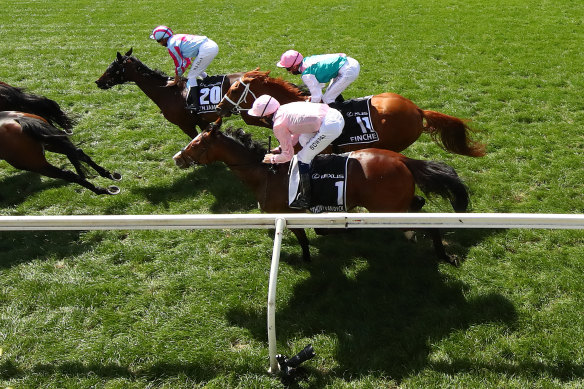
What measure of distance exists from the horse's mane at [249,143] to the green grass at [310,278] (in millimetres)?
944

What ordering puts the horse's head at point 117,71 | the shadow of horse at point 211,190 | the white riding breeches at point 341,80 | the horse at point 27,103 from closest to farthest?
the white riding breeches at point 341,80
the shadow of horse at point 211,190
the horse at point 27,103
the horse's head at point 117,71

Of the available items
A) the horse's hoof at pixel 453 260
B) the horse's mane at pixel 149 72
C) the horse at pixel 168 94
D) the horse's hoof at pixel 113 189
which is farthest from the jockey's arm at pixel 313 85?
the horse's hoof at pixel 113 189

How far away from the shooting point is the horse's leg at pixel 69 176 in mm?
5773

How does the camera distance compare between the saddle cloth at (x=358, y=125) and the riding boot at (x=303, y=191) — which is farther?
the saddle cloth at (x=358, y=125)

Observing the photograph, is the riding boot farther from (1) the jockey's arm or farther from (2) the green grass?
(1) the jockey's arm

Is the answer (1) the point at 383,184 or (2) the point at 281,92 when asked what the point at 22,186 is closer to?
(2) the point at 281,92

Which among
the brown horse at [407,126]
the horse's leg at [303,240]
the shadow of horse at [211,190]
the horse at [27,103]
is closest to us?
the horse's leg at [303,240]

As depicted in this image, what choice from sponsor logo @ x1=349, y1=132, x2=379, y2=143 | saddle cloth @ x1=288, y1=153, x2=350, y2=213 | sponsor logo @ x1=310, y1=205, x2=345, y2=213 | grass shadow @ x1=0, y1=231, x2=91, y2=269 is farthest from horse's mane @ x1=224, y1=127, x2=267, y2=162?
grass shadow @ x1=0, y1=231, x2=91, y2=269

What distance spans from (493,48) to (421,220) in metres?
7.93

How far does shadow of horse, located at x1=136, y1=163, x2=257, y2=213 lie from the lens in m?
5.91

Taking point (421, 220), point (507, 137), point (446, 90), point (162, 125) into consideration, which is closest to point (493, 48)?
point (446, 90)

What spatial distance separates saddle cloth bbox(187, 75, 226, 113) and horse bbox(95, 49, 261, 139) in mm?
76

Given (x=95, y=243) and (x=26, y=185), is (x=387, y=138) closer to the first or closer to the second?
(x=95, y=243)

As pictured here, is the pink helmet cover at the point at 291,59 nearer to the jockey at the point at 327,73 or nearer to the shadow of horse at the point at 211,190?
the jockey at the point at 327,73
